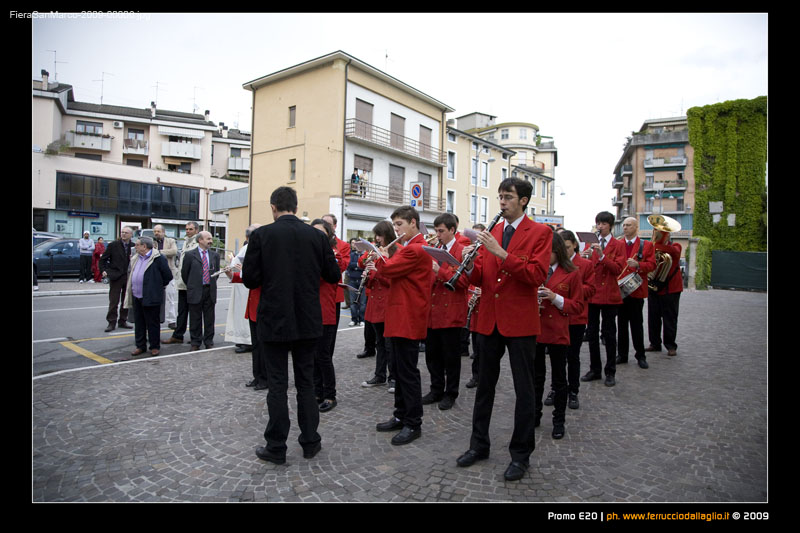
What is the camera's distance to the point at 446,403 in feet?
17.1

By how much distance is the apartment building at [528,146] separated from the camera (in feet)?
Result: 185

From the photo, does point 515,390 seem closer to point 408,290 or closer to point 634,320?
point 408,290

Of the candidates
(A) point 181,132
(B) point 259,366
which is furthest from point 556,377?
(A) point 181,132

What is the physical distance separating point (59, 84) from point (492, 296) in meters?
51.6

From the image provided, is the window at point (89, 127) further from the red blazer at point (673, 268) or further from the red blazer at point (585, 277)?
the red blazer at point (585, 277)

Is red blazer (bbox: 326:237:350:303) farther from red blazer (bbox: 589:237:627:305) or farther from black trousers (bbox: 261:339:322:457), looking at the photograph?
red blazer (bbox: 589:237:627:305)

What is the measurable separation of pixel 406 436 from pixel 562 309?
1.96 metres

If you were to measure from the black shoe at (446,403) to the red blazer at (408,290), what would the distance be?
1.29 m

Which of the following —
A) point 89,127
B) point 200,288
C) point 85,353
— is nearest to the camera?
point 85,353

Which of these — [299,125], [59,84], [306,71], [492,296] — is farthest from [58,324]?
[59,84]

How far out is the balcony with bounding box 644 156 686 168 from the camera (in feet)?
183

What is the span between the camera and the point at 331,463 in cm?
370

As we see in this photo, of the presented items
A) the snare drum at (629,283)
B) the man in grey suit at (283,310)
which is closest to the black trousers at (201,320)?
the man in grey suit at (283,310)
